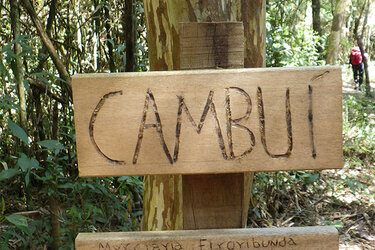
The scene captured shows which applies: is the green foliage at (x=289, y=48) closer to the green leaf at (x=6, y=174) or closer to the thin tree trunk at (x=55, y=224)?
the thin tree trunk at (x=55, y=224)

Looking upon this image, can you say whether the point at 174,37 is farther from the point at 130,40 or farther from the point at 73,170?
the point at 73,170

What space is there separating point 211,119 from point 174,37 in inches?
23.8

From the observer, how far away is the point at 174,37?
180 centimetres

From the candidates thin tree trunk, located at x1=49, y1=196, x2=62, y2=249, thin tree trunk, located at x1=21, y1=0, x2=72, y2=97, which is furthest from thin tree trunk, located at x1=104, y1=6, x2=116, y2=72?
thin tree trunk, located at x1=49, y1=196, x2=62, y2=249

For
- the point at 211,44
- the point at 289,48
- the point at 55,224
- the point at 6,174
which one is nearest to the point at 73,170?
the point at 55,224

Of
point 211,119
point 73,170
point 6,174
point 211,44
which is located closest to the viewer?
point 211,119

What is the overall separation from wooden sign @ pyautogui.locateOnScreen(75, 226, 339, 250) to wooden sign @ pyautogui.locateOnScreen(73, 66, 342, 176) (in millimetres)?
209

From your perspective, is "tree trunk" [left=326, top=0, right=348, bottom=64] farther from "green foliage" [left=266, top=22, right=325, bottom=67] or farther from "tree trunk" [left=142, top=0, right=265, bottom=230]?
"tree trunk" [left=142, top=0, right=265, bottom=230]

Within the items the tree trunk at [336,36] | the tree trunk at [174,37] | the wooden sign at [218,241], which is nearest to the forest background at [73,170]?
the tree trunk at [174,37]

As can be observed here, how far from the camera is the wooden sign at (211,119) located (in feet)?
4.23

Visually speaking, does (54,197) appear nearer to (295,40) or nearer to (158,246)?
(158,246)

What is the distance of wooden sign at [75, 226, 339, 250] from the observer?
53.9 inches

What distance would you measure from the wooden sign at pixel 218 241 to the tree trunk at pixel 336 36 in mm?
7914

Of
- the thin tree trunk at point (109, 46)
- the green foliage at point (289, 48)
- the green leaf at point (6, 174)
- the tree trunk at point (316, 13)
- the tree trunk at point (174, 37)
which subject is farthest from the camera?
the tree trunk at point (316, 13)
